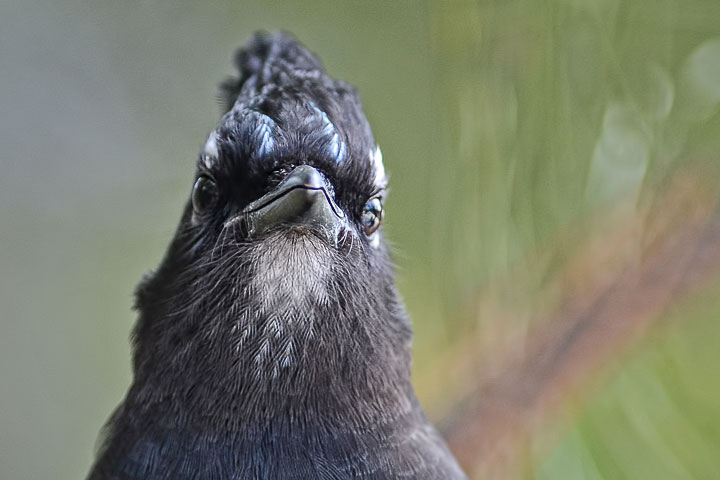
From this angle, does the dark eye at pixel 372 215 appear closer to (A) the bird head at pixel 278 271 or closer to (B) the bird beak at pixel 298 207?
(A) the bird head at pixel 278 271

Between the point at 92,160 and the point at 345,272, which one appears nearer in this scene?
the point at 345,272

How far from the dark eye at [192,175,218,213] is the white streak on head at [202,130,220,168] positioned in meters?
0.04

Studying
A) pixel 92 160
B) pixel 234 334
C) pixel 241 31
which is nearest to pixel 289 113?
pixel 234 334

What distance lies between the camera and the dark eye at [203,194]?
1657mm

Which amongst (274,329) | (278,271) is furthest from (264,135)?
(274,329)

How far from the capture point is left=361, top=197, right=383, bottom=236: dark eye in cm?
171

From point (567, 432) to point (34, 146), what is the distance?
3001mm

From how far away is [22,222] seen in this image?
166 inches

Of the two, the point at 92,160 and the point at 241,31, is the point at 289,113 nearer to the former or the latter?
the point at 241,31

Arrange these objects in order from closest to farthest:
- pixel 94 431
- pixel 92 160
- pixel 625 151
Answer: pixel 625 151
pixel 92 160
pixel 94 431

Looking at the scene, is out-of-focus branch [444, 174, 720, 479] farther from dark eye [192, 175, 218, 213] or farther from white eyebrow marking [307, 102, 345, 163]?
dark eye [192, 175, 218, 213]

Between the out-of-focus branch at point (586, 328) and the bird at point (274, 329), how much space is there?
0.55m

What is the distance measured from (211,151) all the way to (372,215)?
343mm

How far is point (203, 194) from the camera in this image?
1679 mm
